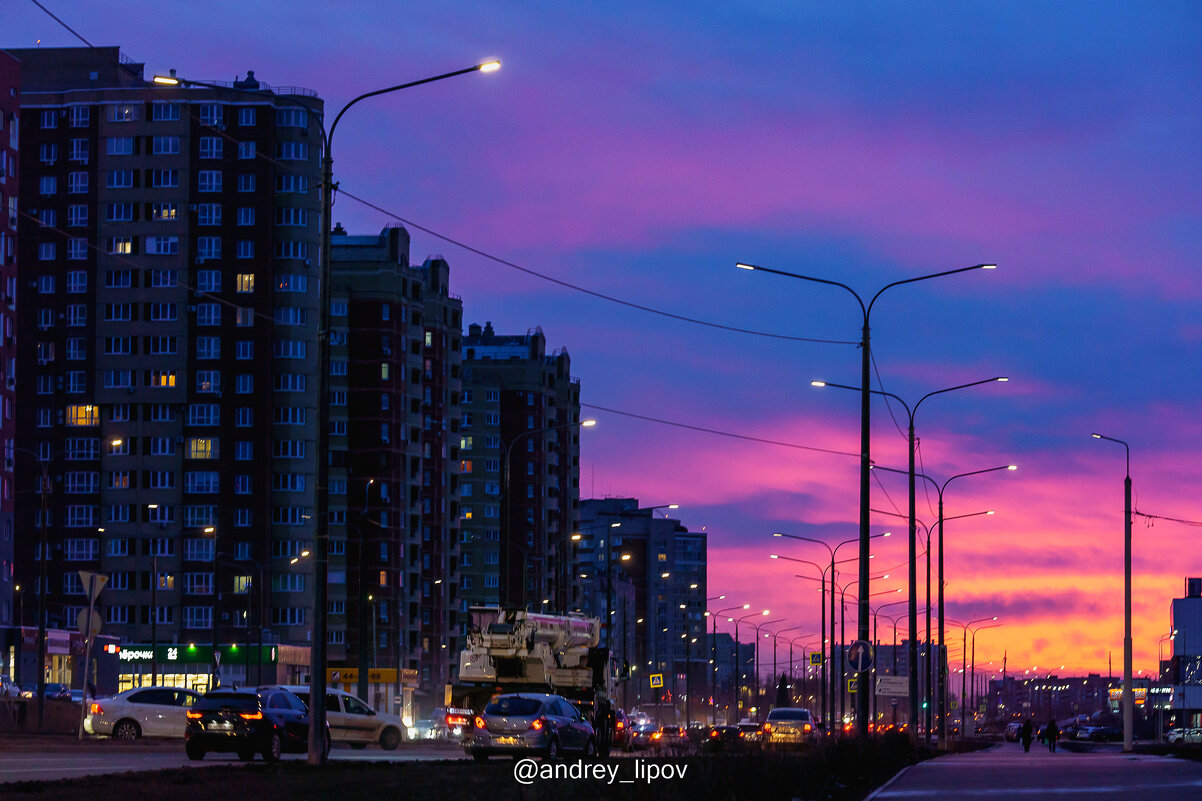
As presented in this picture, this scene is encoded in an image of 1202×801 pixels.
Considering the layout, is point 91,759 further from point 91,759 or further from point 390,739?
point 390,739

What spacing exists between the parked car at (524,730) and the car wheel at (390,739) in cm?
911

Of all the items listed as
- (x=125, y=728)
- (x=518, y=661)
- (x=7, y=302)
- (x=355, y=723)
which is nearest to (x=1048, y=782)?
(x=518, y=661)

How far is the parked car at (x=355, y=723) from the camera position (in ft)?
141

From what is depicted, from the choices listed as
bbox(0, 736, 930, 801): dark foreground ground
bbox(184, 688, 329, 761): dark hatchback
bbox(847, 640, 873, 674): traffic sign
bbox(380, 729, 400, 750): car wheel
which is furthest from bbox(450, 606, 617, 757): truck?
bbox(0, 736, 930, 801): dark foreground ground

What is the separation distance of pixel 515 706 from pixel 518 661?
10.8 m

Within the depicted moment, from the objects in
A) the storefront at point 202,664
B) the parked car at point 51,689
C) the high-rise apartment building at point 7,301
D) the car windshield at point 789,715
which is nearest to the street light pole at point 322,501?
the car windshield at point 789,715

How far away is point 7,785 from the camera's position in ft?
70.1

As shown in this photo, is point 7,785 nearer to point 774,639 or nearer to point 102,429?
point 102,429

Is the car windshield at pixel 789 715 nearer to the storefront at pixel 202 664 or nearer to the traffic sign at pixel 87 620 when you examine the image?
the traffic sign at pixel 87 620

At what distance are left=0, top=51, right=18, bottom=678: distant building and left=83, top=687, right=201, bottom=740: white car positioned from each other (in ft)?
204

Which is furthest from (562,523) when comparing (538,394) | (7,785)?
(7,785)

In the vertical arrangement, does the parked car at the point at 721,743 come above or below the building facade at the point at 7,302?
below

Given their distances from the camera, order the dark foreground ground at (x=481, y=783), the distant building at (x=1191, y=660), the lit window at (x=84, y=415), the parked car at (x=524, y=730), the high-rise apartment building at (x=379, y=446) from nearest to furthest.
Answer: the dark foreground ground at (x=481, y=783) → the parked car at (x=524, y=730) → the lit window at (x=84, y=415) → the high-rise apartment building at (x=379, y=446) → the distant building at (x=1191, y=660)

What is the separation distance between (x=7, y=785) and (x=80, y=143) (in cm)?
11645
